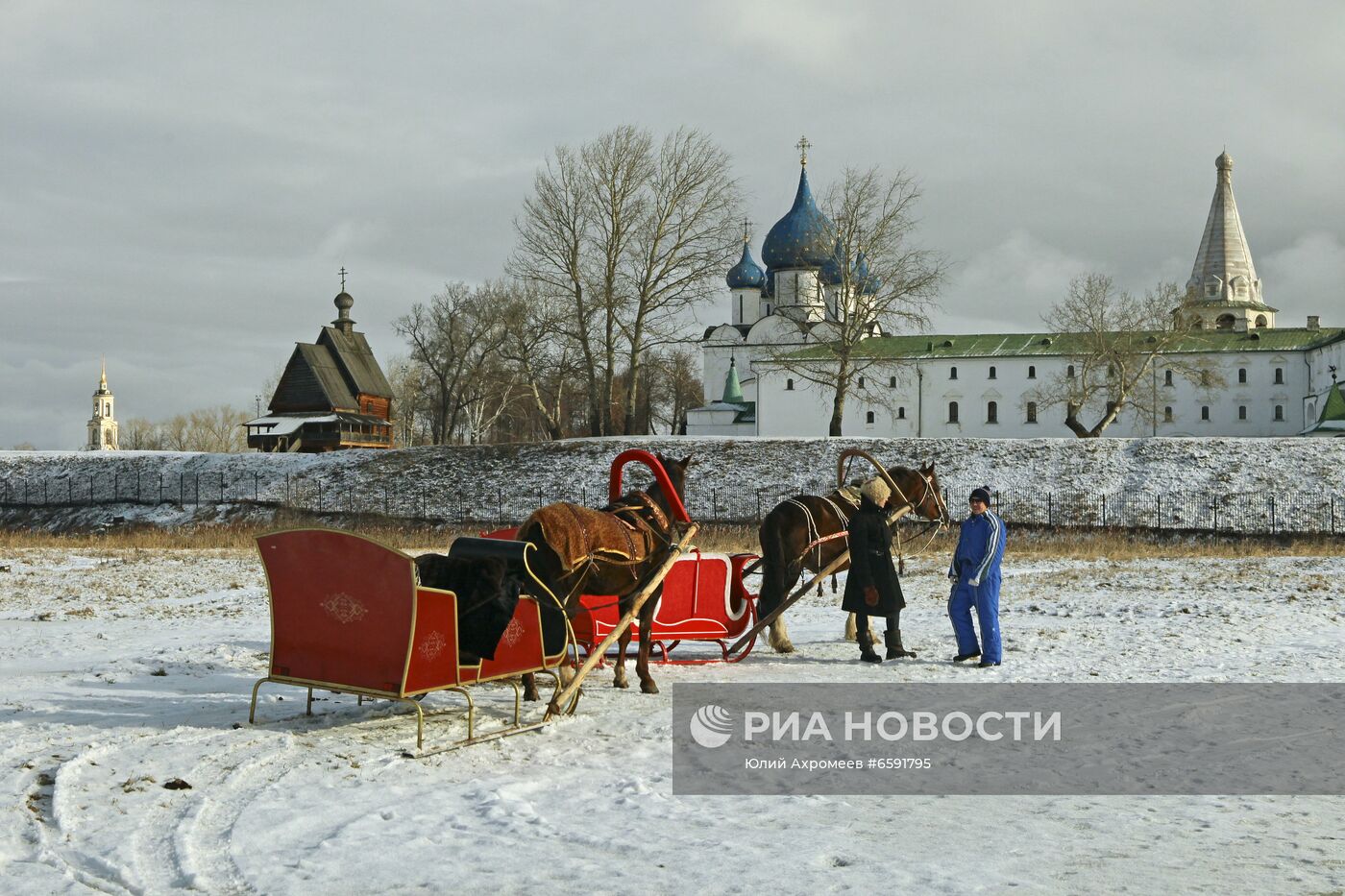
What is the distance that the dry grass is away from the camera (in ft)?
95.1

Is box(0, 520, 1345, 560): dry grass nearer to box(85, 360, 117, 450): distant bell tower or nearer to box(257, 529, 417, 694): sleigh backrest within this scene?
box(257, 529, 417, 694): sleigh backrest

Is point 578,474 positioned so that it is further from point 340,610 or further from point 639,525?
point 340,610

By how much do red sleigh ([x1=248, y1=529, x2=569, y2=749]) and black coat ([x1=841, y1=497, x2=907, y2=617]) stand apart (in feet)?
15.2

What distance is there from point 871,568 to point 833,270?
199ft

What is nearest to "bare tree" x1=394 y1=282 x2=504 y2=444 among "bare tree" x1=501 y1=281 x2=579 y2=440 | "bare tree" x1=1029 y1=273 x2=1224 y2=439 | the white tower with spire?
"bare tree" x1=501 y1=281 x2=579 y2=440

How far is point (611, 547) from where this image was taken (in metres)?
9.66

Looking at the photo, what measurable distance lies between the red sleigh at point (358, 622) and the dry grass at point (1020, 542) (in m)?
19.0

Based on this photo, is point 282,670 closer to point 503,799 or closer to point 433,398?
point 503,799

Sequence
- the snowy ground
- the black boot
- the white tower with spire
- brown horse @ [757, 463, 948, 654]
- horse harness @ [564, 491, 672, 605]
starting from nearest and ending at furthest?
the snowy ground → horse harness @ [564, 491, 672, 605] → the black boot → brown horse @ [757, 463, 948, 654] → the white tower with spire

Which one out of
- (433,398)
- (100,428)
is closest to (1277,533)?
(433,398)

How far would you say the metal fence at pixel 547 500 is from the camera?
39.4m

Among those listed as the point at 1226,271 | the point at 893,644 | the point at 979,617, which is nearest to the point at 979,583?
the point at 979,617

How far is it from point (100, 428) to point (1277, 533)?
18189 centimetres

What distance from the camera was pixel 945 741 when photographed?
854 centimetres
